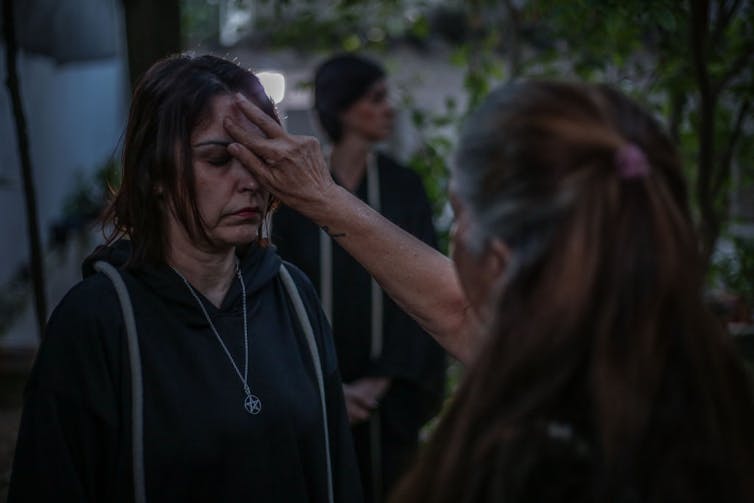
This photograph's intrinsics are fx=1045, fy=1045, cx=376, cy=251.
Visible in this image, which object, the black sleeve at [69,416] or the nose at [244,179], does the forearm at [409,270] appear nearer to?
the nose at [244,179]

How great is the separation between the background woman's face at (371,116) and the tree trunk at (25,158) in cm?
127

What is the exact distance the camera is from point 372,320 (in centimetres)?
414

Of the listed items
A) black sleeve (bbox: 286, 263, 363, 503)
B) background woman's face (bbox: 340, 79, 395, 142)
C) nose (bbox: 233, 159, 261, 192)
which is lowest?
black sleeve (bbox: 286, 263, 363, 503)

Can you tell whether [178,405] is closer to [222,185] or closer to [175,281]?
[175,281]

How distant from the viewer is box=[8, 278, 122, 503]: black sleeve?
6.91 feet

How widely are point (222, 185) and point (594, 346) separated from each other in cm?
125

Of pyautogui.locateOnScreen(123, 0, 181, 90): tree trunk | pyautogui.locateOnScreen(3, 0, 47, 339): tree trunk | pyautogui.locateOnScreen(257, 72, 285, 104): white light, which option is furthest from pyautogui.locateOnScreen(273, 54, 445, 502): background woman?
pyautogui.locateOnScreen(3, 0, 47, 339): tree trunk

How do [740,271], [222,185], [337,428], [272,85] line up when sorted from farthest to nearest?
[740,271], [272,85], [337,428], [222,185]

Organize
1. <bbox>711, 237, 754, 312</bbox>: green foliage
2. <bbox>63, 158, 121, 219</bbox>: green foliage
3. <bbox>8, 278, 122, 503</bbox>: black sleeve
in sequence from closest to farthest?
<bbox>8, 278, 122, 503</bbox>: black sleeve
<bbox>711, 237, 754, 312</bbox>: green foliage
<bbox>63, 158, 121, 219</bbox>: green foliage

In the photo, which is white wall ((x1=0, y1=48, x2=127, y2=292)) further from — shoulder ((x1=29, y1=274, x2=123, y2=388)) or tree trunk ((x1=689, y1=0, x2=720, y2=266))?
shoulder ((x1=29, y1=274, x2=123, y2=388))

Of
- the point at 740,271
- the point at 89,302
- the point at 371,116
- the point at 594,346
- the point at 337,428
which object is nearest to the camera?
the point at 594,346

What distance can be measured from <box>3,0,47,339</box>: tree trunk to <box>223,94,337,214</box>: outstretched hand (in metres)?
1.92

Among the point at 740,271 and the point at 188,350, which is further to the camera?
the point at 740,271

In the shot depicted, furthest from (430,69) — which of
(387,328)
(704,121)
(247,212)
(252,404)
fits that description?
(252,404)
